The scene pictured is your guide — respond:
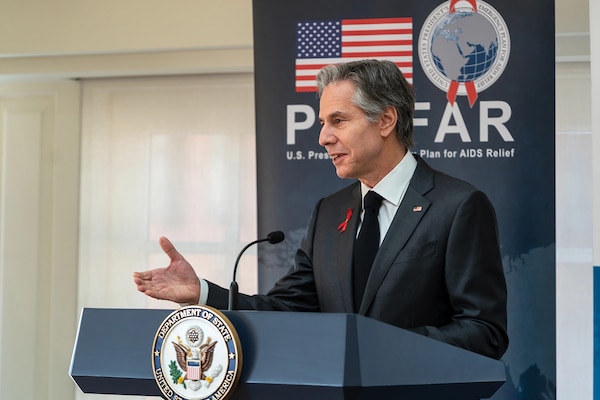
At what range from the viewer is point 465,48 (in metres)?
3.21

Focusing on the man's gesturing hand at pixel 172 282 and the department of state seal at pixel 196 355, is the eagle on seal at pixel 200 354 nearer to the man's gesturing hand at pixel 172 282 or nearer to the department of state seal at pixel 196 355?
the department of state seal at pixel 196 355

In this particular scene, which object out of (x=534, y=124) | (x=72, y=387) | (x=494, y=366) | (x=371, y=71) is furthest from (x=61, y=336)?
(x=494, y=366)

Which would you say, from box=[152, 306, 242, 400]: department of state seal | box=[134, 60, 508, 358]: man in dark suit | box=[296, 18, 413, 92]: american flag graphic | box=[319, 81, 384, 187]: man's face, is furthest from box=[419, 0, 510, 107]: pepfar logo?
box=[152, 306, 242, 400]: department of state seal

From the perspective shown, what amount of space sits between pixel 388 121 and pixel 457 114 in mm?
1258

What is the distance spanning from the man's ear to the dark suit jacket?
0.43 feet

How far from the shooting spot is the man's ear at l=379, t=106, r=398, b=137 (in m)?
2.01

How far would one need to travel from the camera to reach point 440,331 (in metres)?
1.61

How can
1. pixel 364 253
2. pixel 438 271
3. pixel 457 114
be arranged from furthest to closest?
pixel 457 114 → pixel 364 253 → pixel 438 271

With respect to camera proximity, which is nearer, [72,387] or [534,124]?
[534,124]

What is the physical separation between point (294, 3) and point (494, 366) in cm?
219

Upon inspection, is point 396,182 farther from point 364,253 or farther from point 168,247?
point 168,247

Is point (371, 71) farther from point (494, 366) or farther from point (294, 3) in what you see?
point (294, 3)

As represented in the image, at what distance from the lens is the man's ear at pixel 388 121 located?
2.01 meters

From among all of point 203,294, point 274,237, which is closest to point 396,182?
point 274,237
